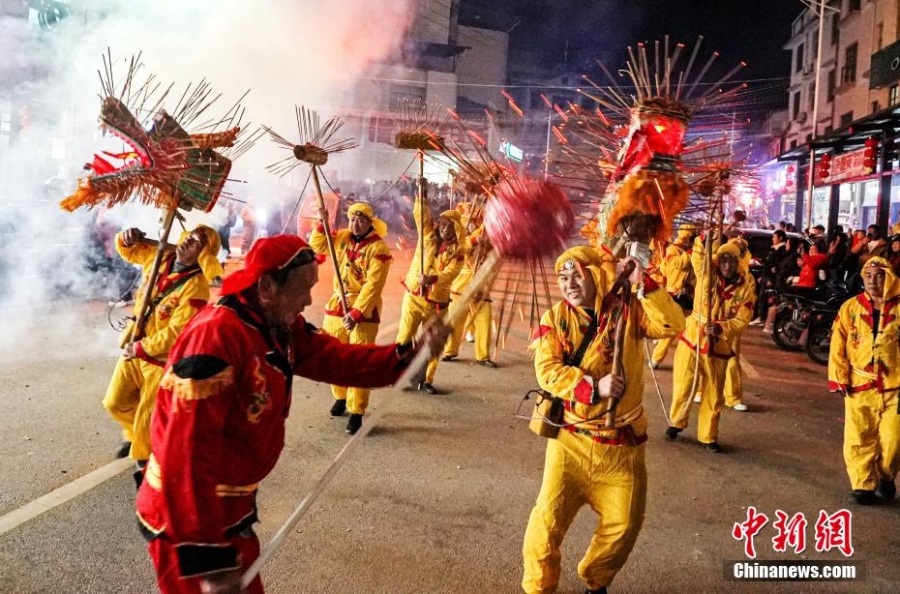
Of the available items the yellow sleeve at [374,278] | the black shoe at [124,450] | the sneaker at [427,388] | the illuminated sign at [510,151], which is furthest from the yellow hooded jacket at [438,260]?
the illuminated sign at [510,151]

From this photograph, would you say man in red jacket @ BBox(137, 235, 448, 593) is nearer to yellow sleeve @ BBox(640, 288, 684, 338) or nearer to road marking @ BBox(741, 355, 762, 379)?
yellow sleeve @ BBox(640, 288, 684, 338)

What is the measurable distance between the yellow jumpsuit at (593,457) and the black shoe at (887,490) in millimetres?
2741

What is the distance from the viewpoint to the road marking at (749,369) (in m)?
8.99

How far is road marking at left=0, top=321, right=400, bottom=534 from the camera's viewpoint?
4.05 m

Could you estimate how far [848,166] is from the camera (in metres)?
19.3

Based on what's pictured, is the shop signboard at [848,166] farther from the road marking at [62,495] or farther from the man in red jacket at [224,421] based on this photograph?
the man in red jacket at [224,421]

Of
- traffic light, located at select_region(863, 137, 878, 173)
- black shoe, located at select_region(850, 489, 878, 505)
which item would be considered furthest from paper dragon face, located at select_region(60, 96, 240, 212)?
traffic light, located at select_region(863, 137, 878, 173)

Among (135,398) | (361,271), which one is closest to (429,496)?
(135,398)

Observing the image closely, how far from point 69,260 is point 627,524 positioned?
13.4m

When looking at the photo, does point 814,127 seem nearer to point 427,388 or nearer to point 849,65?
point 849,65

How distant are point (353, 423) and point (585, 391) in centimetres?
327

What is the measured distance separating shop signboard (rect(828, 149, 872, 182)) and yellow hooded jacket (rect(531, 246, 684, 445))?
1711 centimetres

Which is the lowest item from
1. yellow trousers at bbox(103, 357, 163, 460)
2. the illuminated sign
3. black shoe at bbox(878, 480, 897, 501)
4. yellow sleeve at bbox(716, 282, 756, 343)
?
black shoe at bbox(878, 480, 897, 501)

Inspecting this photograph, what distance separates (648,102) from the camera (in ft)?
9.41
